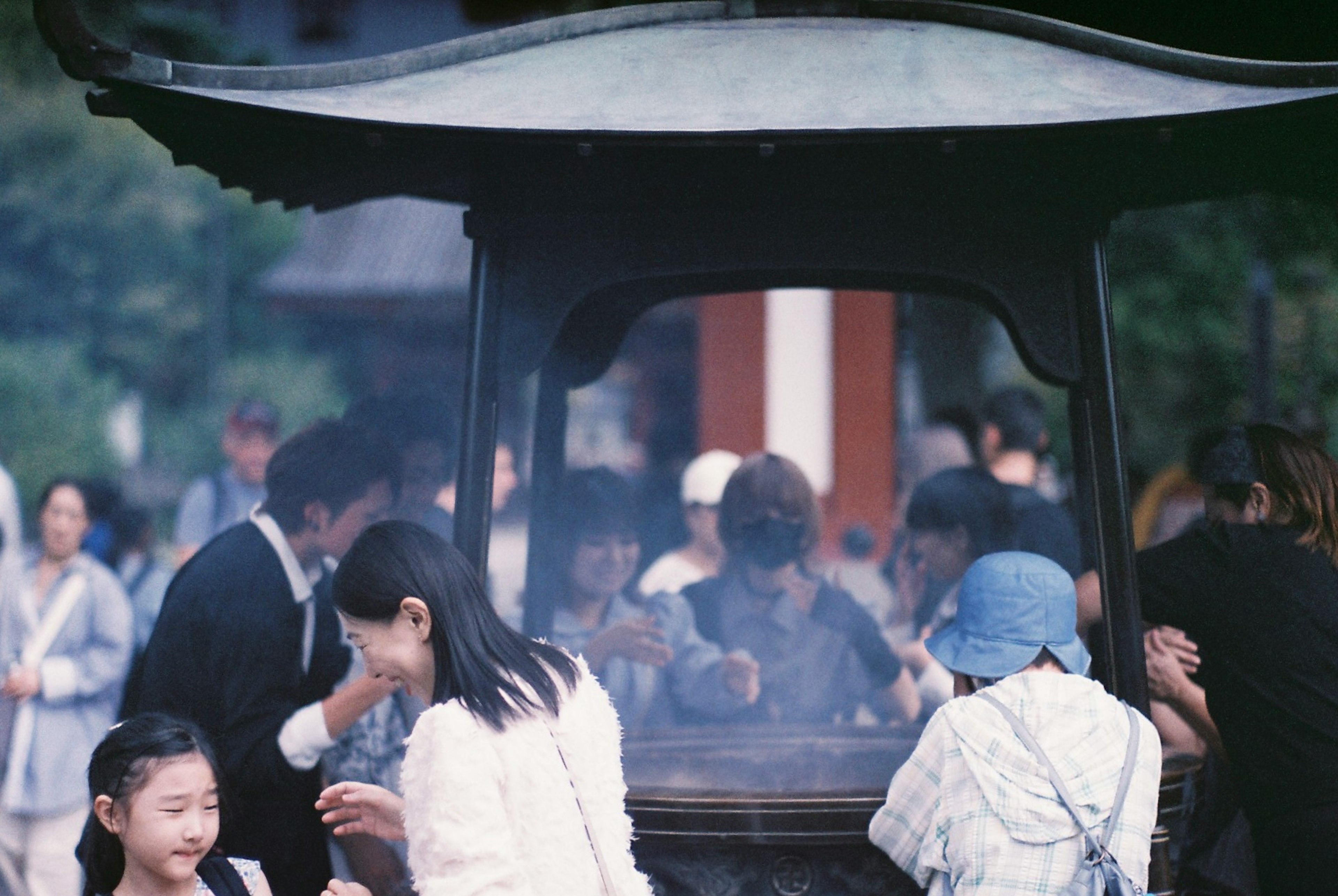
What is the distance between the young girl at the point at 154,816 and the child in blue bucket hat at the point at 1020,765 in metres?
1.14

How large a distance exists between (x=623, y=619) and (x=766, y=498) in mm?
601

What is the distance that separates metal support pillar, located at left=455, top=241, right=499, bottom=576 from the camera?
2.87 meters

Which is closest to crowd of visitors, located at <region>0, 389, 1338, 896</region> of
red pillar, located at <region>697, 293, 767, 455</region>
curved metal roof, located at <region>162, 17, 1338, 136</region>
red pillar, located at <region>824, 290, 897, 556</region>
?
curved metal roof, located at <region>162, 17, 1338, 136</region>

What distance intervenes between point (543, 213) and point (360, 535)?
1.04 metres

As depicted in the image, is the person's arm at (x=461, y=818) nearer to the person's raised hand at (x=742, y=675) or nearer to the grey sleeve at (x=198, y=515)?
the person's raised hand at (x=742, y=675)

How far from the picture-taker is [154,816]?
7.02 feet

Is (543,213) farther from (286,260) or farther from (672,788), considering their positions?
(286,260)

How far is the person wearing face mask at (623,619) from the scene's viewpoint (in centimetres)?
387

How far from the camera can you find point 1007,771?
220cm

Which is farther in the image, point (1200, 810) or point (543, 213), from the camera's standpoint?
point (1200, 810)

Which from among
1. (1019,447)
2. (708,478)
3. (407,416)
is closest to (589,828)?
(407,416)

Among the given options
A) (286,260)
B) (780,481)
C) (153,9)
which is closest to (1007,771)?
(780,481)

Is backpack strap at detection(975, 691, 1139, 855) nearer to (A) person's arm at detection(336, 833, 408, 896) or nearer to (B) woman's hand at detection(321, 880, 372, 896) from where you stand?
(B) woman's hand at detection(321, 880, 372, 896)

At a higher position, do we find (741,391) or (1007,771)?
(741,391)
